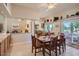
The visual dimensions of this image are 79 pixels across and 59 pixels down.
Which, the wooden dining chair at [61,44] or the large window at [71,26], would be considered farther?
the wooden dining chair at [61,44]

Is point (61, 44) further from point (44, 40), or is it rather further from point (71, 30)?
point (44, 40)

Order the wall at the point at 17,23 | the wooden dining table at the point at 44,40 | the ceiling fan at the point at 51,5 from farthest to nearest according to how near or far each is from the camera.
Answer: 1. the wooden dining table at the point at 44,40
2. the wall at the point at 17,23
3. the ceiling fan at the point at 51,5

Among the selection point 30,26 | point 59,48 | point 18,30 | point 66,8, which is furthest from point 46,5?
point 59,48

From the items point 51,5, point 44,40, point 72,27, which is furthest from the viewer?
point 44,40

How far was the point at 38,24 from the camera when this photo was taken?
2.52 meters

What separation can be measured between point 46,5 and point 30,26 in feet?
2.00

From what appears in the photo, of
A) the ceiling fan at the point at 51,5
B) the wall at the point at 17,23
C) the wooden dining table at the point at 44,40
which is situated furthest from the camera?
the wooden dining table at the point at 44,40

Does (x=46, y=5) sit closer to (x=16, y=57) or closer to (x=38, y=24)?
(x=38, y=24)

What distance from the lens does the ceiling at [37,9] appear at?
2344 mm

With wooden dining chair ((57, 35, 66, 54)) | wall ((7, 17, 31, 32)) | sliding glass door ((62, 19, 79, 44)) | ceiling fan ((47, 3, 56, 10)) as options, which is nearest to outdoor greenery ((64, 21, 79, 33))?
sliding glass door ((62, 19, 79, 44))

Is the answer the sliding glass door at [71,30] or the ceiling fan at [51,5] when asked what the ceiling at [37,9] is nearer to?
the ceiling fan at [51,5]

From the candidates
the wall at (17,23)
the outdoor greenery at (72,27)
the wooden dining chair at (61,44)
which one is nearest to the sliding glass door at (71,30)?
the outdoor greenery at (72,27)

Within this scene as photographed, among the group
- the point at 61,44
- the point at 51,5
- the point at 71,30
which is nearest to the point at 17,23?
the point at 51,5

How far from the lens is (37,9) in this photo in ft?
8.05
